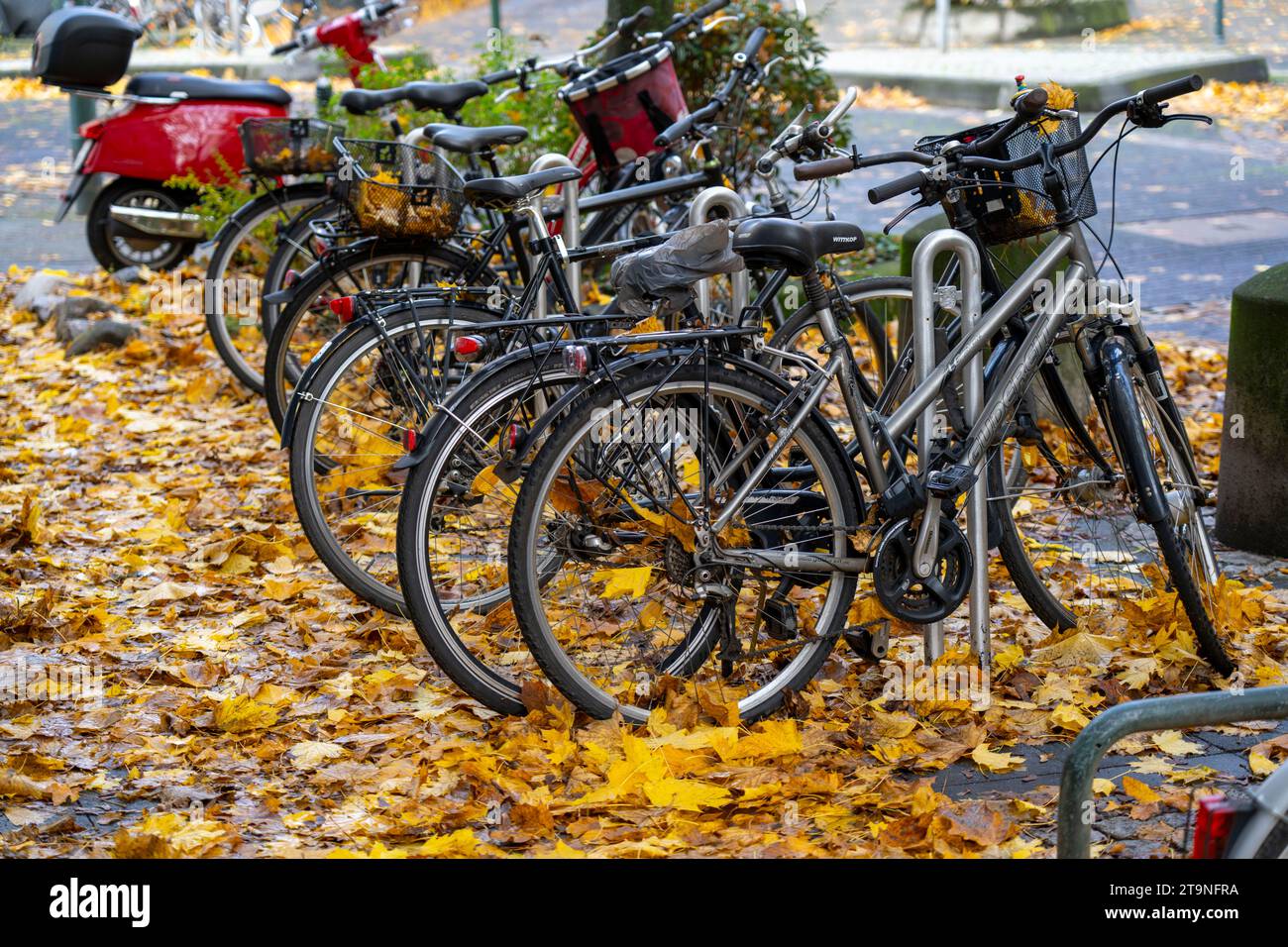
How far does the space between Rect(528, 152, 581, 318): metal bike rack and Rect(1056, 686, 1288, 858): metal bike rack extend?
9.32ft

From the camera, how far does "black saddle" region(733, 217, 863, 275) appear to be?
3.79 metres

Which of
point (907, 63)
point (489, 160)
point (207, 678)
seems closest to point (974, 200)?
point (489, 160)

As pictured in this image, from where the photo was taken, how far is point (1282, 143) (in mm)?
12258

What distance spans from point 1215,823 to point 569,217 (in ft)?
11.1

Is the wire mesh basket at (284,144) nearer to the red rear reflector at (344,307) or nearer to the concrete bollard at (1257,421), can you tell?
the red rear reflector at (344,307)

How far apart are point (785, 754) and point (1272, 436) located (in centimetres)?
212

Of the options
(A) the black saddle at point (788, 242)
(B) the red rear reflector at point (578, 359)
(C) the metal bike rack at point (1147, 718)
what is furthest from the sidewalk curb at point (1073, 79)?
(C) the metal bike rack at point (1147, 718)

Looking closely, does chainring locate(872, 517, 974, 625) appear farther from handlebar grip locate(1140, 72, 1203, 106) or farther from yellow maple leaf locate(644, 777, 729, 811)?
handlebar grip locate(1140, 72, 1203, 106)

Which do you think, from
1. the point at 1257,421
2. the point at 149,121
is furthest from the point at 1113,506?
the point at 149,121

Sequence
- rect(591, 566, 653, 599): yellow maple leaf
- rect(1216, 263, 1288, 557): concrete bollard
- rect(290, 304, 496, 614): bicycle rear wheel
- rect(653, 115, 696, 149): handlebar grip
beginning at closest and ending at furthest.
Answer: rect(591, 566, 653, 599): yellow maple leaf
rect(290, 304, 496, 614): bicycle rear wheel
rect(1216, 263, 1288, 557): concrete bollard
rect(653, 115, 696, 149): handlebar grip

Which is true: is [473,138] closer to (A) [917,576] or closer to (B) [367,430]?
(B) [367,430]

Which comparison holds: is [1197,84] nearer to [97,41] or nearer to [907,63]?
[97,41]

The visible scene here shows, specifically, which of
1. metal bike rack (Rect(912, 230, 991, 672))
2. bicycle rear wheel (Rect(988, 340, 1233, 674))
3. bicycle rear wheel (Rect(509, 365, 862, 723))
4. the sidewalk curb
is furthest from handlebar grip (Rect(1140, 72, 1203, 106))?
the sidewalk curb
